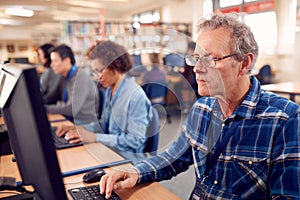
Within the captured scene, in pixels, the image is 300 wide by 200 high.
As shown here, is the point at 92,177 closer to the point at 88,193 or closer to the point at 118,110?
the point at 88,193

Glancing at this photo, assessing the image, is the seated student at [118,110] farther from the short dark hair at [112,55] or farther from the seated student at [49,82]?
the seated student at [49,82]

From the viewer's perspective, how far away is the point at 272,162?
33.2 inches

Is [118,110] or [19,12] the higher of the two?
[19,12]

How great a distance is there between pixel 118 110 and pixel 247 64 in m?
0.84

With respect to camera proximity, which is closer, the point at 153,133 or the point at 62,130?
the point at 153,133

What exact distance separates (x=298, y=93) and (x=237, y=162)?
211 cm

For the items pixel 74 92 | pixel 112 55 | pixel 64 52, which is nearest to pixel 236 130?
pixel 112 55

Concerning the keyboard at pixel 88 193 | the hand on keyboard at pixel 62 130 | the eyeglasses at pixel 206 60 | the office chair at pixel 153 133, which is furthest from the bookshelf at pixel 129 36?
the keyboard at pixel 88 193

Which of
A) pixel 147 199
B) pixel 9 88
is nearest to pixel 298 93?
pixel 147 199

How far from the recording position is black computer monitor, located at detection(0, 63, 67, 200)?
1.41ft

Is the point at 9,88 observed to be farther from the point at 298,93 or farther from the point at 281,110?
the point at 298,93

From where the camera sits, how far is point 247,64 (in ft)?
3.07

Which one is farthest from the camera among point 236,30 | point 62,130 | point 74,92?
point 74,92

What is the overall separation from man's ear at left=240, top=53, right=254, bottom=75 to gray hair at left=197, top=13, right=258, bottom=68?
0.01 m
